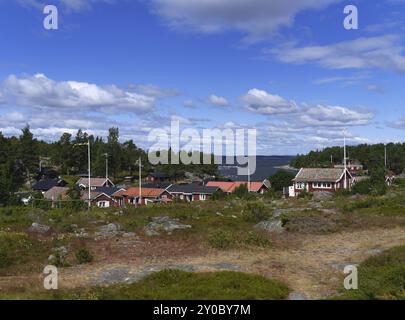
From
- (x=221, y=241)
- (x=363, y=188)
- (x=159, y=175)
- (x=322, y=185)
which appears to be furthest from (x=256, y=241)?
(x=159, y=175)

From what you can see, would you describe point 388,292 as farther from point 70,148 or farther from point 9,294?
point 70,148

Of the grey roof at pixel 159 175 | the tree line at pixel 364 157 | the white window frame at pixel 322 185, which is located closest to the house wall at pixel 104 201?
the grey roof at pixel 159 175

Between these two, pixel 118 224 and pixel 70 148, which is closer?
pixel 118 224

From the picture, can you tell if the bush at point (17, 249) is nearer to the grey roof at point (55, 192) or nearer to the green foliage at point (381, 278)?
the green foliage at point (381, 278)

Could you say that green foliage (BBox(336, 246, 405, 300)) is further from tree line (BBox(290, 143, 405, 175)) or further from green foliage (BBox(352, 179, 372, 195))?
tree line (BBox(290, 143, 405, 175))
